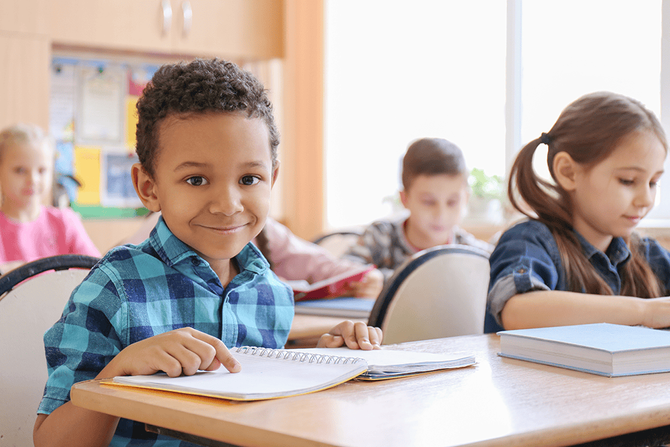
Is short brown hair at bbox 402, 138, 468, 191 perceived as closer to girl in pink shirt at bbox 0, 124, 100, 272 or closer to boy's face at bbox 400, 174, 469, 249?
boy's face at bbox 400, 174, 469, 249

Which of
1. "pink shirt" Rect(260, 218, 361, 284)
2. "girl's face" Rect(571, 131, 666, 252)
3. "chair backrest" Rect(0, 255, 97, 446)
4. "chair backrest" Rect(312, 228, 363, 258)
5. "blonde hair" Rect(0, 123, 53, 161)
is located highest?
"blonde hair" Rect(0, 123, 53, 161)

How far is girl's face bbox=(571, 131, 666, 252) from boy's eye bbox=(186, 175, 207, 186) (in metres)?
0.88

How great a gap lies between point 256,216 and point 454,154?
1694mm

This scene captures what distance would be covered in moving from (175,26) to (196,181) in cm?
330

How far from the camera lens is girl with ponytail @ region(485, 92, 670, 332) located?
1.32m

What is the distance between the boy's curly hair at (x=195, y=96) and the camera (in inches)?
37.0

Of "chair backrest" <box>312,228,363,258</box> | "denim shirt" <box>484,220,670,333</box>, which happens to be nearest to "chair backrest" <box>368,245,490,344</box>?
"denim shirt" <box>484,220,670,333</box>

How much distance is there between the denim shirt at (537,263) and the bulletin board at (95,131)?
2.82 meters

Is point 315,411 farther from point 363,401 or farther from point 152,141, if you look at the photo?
point 152,141

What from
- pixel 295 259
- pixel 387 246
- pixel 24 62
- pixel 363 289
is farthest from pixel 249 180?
pixel 24 62

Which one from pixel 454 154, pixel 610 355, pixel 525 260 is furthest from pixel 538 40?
pixel 610 355

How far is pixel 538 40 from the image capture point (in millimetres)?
3195

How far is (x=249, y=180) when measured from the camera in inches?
37.9

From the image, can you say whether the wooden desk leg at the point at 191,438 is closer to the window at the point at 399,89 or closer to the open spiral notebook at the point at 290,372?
the open spiral notebook at the point at 290,372
